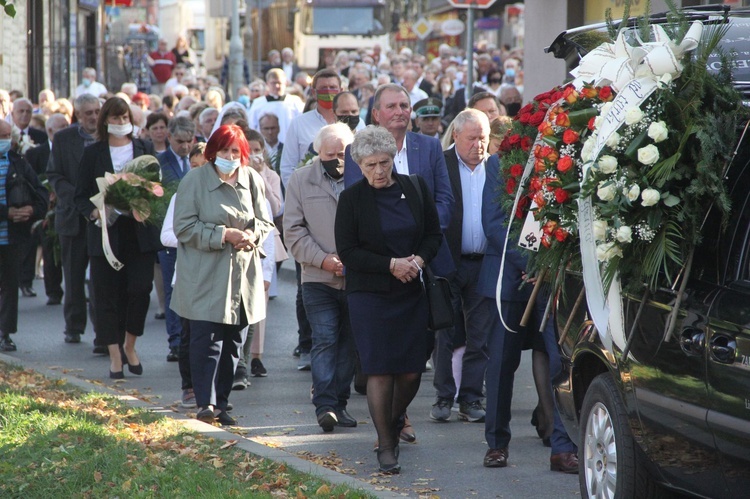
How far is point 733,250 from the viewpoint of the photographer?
5.12 meters

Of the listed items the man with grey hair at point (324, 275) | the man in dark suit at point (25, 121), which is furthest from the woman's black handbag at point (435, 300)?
the man in dark suit at point (25, 121)

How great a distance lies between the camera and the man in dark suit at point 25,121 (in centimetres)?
1698

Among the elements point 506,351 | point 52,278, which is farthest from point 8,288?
point 506,351

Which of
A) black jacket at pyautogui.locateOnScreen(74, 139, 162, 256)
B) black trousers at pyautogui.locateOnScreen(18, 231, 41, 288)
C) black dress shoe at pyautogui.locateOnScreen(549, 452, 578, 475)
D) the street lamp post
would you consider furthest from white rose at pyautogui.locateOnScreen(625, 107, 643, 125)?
the street lamp post

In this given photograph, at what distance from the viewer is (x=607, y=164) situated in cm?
547

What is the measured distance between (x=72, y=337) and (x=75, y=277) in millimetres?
681

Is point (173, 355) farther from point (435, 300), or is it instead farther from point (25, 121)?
point (25, 121)

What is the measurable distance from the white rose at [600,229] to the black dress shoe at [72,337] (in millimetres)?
7844

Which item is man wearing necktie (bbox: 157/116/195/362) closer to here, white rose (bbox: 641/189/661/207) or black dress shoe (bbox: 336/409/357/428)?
black dress shoe (bbox: 336/409/357/428)

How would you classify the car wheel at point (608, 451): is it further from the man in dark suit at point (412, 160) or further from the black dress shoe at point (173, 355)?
the black dress shoe at point (173, 355)

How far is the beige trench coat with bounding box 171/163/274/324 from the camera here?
8.66 m

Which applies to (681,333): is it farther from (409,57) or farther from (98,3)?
(98,3)

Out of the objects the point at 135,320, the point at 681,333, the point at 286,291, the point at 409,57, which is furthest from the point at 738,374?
the point at 409,57

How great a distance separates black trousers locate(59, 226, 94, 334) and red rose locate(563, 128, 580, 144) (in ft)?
22.4
